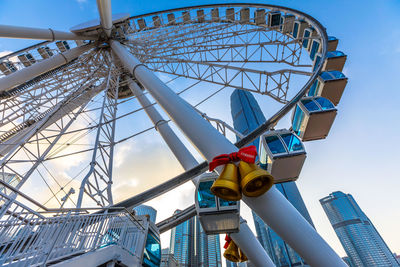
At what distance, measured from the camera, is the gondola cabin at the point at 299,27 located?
12.1 m

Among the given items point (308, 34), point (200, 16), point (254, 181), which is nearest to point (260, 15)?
point (200, 16)

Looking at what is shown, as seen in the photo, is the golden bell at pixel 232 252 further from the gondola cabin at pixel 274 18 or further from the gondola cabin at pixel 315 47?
the gondola cabin at pixel 274 18

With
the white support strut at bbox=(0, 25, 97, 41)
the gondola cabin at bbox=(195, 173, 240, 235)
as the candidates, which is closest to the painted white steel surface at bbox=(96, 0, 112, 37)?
the white support strut at bbox=(0, 25, 97, 41)

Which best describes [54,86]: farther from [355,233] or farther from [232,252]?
[355,233]

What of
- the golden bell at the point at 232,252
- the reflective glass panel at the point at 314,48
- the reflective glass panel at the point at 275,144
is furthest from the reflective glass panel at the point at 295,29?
the golden bell at the point at 232,252

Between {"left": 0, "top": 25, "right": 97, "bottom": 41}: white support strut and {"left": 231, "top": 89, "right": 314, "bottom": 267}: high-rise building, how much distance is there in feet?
140

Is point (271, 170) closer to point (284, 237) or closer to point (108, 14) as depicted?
point (284, 237)

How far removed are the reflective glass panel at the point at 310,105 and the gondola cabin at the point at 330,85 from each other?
1387 mm

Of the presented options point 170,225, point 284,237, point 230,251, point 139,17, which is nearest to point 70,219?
point 284,237

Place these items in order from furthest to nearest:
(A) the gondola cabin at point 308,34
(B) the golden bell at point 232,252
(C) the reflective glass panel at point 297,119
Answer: (A) the gondola cabin at point 308,34, (B) the golden bell at point 232,252, (C) the reflective glass panel at point 297,119

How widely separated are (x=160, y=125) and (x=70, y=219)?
6.00 m

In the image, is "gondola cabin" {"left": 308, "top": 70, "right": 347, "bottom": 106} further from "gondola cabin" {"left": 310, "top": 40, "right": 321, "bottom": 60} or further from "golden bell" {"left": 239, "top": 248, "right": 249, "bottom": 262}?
"golden bell" {"left": 239, "top": 248, "right": 249, "bottom": 262}

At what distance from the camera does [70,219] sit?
191 inches

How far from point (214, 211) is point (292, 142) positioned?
2.72 meters
